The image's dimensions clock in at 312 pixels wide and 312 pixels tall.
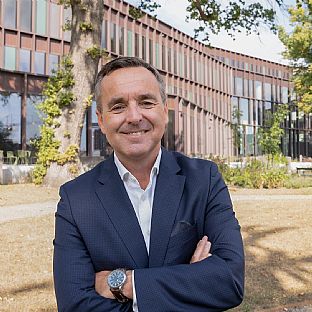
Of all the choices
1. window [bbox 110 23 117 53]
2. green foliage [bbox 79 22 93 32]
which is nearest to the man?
green foliage [bbox 79 22 93 32]

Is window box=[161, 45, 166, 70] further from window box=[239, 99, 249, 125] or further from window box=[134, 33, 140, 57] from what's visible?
window box=[239, 99, 249, 125]

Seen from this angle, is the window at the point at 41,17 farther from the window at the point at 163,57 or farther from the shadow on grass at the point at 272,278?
the shadow on grass at the point at 272,278

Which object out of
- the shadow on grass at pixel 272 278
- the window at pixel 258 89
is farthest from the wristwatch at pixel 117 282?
the window at pixel 258 89

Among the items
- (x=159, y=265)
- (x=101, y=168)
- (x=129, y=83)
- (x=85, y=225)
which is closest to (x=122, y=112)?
(x=129, y=83)

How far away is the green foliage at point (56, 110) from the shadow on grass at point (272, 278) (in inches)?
343

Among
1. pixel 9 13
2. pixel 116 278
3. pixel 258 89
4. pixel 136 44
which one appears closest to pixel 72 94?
pixel 116 278

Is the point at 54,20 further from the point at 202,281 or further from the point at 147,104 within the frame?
the point at 202,281

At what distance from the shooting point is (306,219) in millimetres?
10828

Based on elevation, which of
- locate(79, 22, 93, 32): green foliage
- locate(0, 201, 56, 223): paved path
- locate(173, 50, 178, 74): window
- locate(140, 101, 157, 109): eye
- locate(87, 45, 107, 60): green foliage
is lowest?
locate(0, 201, 56, 223): paved path

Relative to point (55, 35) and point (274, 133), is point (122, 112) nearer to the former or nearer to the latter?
point (274, 133)

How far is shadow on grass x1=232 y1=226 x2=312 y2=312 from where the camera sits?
4957 mm

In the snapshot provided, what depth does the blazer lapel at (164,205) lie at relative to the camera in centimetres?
206

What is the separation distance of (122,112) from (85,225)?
1.80 ft

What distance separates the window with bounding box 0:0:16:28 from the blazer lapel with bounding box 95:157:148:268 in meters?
33.1
